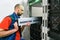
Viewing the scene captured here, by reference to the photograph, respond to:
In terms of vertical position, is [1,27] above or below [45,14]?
below

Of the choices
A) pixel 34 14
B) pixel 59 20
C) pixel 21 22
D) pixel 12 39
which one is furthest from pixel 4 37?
pixel 59 20

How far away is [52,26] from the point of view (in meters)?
1.38

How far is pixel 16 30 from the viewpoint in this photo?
1.73 metres

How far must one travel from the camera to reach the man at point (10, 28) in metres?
1.68

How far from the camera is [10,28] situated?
1.75 m

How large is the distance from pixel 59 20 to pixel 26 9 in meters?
1.04

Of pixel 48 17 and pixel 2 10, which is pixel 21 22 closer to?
pixel 48 17

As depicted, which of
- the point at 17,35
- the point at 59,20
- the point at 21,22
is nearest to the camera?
the point at 59,20

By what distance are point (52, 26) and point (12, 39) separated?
1.88 ft

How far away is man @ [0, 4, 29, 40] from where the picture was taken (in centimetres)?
168

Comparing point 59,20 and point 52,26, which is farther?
point 52,26

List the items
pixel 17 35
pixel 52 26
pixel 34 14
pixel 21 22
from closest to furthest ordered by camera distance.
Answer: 1. pixel 52 26
2. pixel 21 22
3. pixel 17 35
4. pixel 34 14

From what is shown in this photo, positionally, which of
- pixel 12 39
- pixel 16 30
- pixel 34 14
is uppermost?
pixel 34 14

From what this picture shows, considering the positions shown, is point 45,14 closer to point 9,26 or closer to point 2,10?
point 9,26
